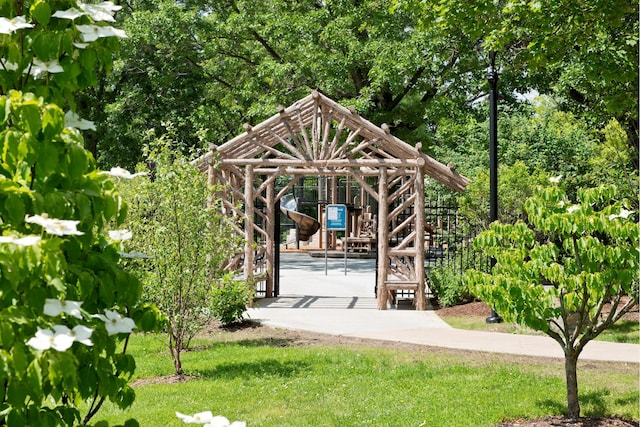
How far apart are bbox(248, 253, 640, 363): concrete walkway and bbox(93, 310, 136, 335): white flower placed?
29.3ft

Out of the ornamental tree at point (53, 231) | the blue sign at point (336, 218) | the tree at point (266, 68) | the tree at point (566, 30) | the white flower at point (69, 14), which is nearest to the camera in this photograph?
the ornamental tree at point (53, 231)

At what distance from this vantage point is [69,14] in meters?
2.90

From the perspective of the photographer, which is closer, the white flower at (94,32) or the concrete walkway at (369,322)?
the white flower at (94,32)

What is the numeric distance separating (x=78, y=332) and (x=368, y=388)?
253 inches

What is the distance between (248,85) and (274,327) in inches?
467

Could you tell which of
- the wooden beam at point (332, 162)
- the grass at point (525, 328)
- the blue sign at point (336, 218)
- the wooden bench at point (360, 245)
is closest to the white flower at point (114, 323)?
the grass at point (525, 328)

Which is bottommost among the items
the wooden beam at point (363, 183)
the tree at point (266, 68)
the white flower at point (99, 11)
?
the white flower at point (99, 11)

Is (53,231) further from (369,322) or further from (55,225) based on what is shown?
(369,322)

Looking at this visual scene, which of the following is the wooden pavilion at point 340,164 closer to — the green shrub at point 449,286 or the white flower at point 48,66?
the green shrub at point 449,286

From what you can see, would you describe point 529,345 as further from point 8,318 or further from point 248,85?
point 248,85

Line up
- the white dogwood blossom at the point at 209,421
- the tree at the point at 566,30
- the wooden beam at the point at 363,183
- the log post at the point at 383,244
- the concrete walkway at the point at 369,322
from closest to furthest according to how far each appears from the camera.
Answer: the white dogwood blossom at the point at 209,421, the concrete walkway at the point at 369,322, the tree at the point at 566,30, the log post at the point at 383,244, the wooden beam at the point at 363,183

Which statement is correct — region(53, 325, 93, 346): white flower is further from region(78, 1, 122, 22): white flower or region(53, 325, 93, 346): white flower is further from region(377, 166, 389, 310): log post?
region(377, 166, 389, 310): log post

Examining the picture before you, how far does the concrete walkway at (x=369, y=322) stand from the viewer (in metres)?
11.3

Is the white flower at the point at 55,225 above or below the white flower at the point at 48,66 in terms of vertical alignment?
below
